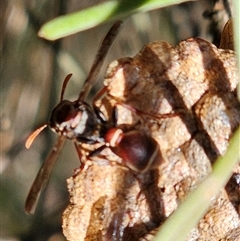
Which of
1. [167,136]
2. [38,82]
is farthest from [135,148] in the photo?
[38,82]

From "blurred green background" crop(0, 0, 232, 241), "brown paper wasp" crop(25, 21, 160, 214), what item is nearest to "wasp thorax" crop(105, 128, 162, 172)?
"brown paper wasp" crop(25, 21, 160, 214)

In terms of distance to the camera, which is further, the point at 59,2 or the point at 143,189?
the point at 59,2

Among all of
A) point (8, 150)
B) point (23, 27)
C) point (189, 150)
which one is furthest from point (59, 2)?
point (189, 150)

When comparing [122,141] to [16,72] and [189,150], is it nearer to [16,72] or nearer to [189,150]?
[189,150]

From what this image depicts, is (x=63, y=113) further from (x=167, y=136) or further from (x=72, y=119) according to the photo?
(x=167, y=136)

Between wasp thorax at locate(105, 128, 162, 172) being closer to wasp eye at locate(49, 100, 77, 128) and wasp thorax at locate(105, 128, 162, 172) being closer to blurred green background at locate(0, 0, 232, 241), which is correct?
wasp eye at locate(49, 100, 77, 128)

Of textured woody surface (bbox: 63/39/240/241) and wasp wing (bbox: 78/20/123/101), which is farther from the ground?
wasp wing (bbox: 78/20/123/101)
